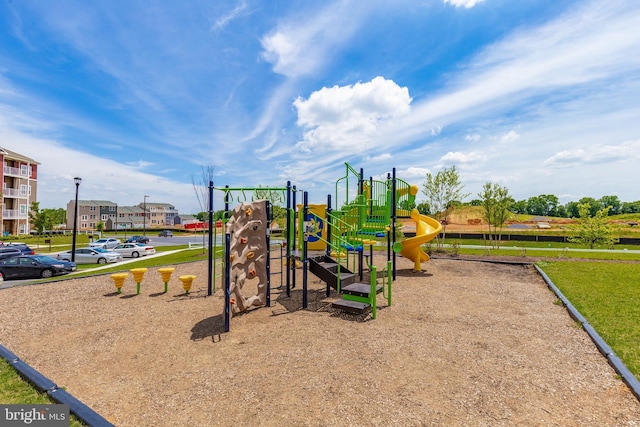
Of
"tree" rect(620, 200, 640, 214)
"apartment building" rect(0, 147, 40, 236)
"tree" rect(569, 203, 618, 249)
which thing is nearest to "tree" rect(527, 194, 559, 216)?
"tree" rect(620, 200, 640, 214)

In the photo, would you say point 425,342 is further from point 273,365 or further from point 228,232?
point 228,232

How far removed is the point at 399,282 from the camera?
1089cm

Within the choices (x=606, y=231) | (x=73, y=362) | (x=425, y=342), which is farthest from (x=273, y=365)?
(x=606, y=231)

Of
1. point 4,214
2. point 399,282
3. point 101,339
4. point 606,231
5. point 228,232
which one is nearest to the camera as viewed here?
point 101,339

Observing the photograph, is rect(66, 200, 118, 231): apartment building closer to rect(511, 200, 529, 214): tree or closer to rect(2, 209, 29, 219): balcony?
rect(2, 209, 29, 219): balcony

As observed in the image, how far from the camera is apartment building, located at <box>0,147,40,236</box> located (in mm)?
39719

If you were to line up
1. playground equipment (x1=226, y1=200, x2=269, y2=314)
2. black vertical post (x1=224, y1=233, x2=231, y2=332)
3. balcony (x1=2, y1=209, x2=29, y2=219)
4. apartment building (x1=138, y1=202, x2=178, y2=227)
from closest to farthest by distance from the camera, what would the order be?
black vertical post (x1=224, y1=233, x2=231, y2=332), playground equipment (x1=226, y1=200, x2=269, y2=314), balcony (x1=2, y1=209, x2=29, y2=219), apartment building (x1=138, y1=202, x2=178, y2=227)

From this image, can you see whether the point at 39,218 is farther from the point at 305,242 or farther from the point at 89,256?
the point at 305,242

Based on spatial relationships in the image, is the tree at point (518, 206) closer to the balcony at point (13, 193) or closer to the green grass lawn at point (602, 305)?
the green grass lawn at point (602, 305)

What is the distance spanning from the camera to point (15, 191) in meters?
40.9

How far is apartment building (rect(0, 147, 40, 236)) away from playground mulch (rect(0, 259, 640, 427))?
1818 inches

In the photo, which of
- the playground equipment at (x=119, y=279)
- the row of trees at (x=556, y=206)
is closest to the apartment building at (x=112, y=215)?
the playground equipment at (x=119, y=279)

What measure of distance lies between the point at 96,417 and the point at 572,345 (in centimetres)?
733

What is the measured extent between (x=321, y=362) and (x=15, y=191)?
55921mm
